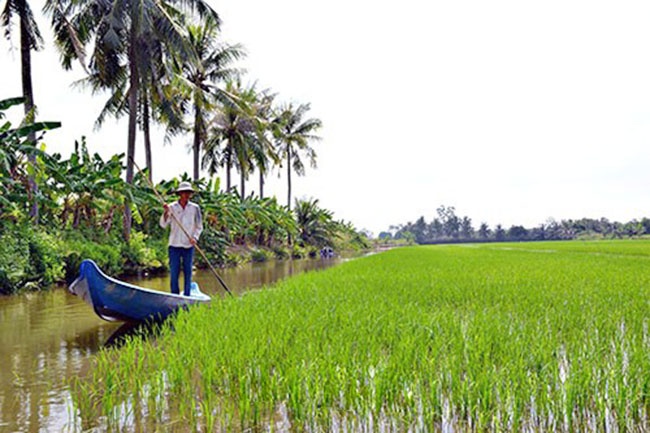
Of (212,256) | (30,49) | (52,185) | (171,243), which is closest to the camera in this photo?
(171,243)

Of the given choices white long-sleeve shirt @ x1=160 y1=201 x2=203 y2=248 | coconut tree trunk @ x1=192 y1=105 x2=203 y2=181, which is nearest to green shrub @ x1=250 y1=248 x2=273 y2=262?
coconut tree trunk @ x1=192 y1=105 x2=203 y2=181

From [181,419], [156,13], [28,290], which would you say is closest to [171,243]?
[181,419]

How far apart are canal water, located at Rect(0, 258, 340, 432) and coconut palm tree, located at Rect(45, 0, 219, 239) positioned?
643cm

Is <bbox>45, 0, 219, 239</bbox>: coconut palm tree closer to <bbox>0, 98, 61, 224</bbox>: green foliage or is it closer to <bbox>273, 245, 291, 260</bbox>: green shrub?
<bbox>0, 98, 61, 224</bbox>: green foliage

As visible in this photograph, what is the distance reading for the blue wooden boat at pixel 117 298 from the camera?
14.6 ft

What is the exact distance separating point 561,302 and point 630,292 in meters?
1.29

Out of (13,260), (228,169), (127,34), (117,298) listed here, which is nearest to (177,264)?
(117,298)

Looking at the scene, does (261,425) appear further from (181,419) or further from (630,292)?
(630,292)

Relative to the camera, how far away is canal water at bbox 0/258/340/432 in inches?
101

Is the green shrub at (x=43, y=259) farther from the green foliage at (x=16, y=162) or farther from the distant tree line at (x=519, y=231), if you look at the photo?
the distant tree line at (x=519, y=231)

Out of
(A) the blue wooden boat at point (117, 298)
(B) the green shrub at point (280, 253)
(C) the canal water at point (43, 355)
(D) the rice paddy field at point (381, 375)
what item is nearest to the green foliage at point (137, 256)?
(C) the canal water at point (43, 355)

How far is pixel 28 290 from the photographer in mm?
8430

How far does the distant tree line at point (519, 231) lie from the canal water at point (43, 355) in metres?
64.2

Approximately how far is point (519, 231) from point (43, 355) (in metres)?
89.0
